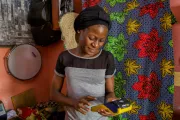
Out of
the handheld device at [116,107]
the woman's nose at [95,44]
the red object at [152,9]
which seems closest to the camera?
the handheld device at [116,107]

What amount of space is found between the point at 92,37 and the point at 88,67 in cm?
14

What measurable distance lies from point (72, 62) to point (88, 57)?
0.25 feet

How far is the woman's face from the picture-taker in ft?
2.76

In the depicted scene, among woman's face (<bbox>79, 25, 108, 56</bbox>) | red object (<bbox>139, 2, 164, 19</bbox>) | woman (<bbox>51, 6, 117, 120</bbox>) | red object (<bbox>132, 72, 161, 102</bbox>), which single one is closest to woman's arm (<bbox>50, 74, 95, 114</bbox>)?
woman (<bbox>51, 6, 117, 120</bbox>)

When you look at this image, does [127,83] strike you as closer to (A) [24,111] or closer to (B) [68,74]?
(B) [68,74]

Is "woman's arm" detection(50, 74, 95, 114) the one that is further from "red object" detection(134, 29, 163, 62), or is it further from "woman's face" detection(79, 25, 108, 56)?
"red object" detection(134, 29, 163, 62)

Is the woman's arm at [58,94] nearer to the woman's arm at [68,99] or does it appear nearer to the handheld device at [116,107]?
the woman's arm at [68,99]

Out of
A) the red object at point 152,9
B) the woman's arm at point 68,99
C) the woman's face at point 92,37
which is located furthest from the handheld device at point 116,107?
the red object at point 152,9

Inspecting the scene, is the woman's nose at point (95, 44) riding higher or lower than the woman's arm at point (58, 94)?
higher

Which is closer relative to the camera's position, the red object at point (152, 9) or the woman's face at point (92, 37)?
the woman's face at point (92, 37)

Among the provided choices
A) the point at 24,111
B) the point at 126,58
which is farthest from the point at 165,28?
the point at 24,111

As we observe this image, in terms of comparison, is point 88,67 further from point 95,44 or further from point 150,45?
point 150,45

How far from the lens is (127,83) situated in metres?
1.34

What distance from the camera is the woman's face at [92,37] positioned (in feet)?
2.76
